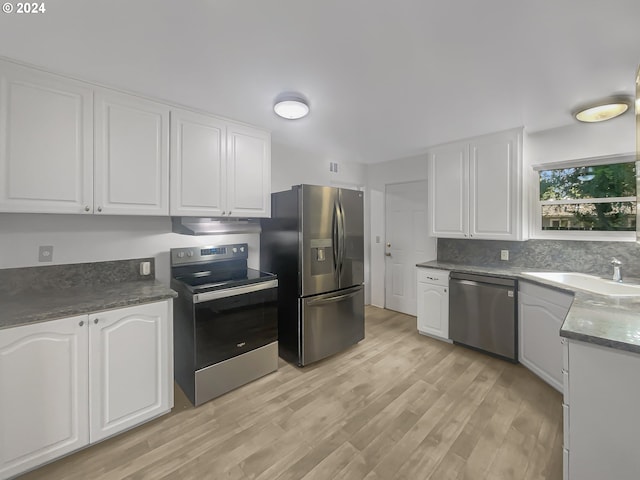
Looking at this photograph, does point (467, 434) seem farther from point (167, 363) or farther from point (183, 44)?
point (183, 44)

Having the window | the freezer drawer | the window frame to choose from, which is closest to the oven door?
the freezer drawer

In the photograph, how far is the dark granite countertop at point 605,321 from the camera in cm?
109

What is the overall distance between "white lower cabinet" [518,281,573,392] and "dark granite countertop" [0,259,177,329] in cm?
299

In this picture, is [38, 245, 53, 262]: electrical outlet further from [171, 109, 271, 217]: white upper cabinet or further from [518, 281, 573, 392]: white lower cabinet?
[518, 281, 573, 392]: white lower cabinet

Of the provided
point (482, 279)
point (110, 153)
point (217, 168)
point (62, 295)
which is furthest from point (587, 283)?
point (62, 295)

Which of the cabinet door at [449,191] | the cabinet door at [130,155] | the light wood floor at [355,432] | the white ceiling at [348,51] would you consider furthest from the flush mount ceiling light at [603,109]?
the cabinet door at [130,155]

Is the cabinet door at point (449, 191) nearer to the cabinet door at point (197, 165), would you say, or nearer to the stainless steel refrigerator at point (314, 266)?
the stainless steel refrigerator at point (314, 266)

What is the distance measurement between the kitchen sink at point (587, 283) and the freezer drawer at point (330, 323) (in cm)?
169

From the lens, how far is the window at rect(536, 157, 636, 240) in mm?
2529

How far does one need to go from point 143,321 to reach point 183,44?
5.65 ft

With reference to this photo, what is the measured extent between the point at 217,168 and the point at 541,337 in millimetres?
3246

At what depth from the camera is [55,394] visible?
1.56m

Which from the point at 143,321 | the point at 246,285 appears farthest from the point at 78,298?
the point at 246,285

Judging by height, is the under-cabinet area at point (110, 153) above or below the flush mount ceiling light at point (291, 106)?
below
